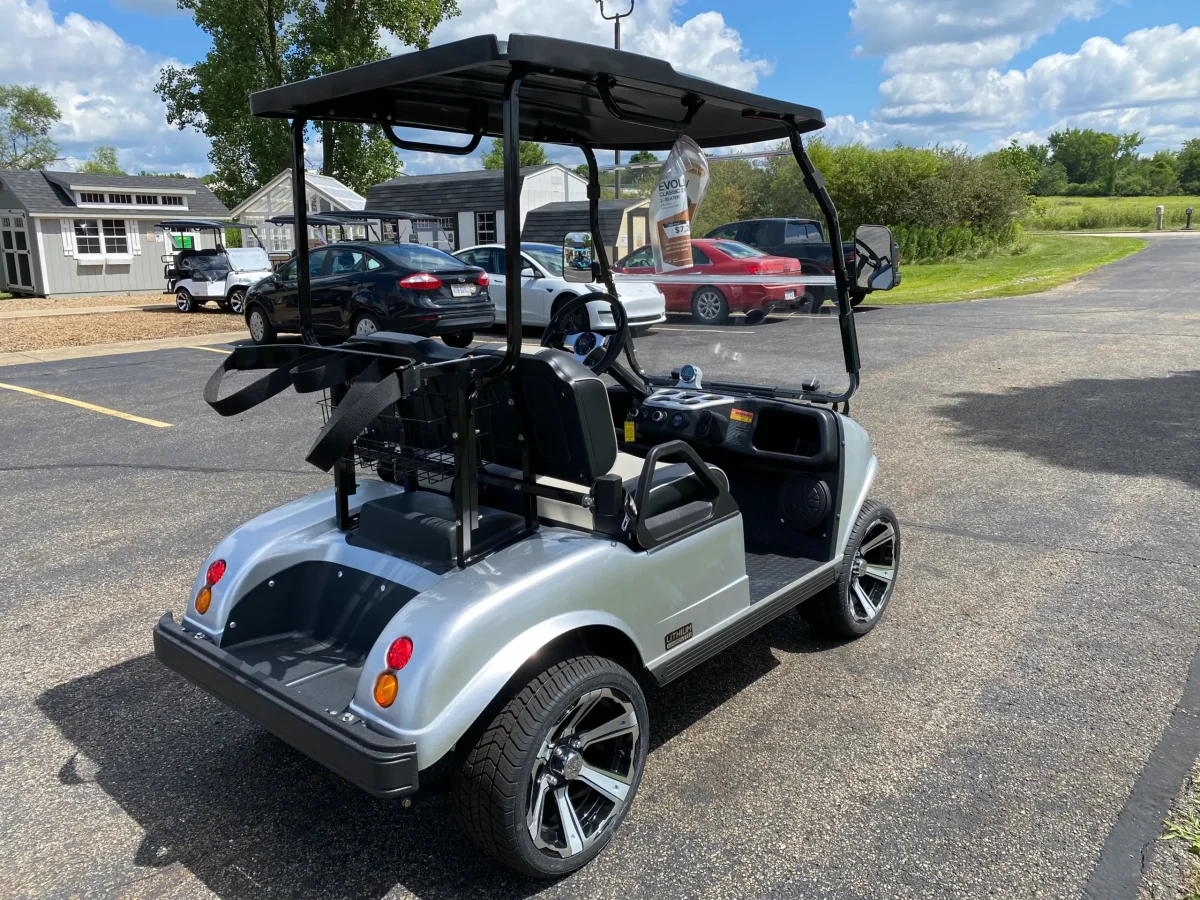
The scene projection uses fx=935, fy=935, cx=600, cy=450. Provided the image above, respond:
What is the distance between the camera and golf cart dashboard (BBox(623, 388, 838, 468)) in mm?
3768

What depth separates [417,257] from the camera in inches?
492

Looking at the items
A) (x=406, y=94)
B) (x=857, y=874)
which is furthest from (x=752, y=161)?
(x=857, y=874)

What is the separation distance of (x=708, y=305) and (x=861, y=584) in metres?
1.34

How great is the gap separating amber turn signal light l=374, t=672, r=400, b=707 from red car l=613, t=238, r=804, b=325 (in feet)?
6.85

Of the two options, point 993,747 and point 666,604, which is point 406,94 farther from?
point 993,747

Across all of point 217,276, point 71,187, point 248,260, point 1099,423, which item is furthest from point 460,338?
point 71,187

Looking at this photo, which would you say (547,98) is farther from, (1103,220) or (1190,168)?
(1190,168)

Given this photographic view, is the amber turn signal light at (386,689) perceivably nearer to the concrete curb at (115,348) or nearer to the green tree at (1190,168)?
the concrete curb at (115,348)

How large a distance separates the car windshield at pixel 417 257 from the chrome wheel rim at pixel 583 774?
10409 mm

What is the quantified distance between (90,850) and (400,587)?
1.10m

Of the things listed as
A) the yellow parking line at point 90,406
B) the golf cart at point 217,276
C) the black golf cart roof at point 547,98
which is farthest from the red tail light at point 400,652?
the golf cart at point 217,276

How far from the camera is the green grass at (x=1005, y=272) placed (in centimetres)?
1877

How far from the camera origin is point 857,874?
2.47m

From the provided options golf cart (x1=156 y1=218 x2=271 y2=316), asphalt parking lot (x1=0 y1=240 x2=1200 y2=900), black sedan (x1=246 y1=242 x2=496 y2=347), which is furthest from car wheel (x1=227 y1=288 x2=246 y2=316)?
asphalt parking lot (x1=0 y1=240 x2=1200 y2=900)
